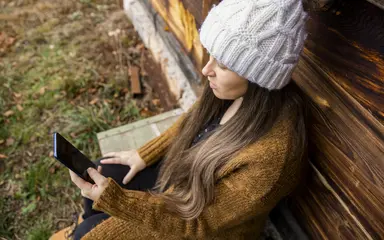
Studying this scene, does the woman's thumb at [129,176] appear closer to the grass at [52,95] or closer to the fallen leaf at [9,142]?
the grass at [52,95]

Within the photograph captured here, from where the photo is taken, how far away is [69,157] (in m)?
1.78

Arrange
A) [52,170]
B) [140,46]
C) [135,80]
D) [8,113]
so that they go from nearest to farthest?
1. [52,170]
2. [8,113]
3. [135,80]
4. [140,46]

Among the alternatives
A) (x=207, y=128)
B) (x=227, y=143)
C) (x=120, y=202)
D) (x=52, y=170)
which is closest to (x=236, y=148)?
(x=227, y=143)

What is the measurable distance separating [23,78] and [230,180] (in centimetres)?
374

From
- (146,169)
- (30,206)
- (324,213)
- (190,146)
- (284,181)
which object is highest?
(284,181)

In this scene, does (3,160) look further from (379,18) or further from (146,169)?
(379,18)

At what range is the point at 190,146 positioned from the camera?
2055 mm

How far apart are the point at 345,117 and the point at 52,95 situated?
3.53 m

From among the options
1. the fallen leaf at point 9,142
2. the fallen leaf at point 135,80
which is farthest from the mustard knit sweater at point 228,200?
the fallen leaf at point 135,80

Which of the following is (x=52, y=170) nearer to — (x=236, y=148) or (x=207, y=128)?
(x=207, y=128)

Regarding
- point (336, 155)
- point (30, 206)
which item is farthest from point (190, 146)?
point (30, 206)

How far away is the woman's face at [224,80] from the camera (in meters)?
1.50

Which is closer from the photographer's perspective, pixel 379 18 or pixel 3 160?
pixel 379 18

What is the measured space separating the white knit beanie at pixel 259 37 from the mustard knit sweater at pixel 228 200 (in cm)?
31
